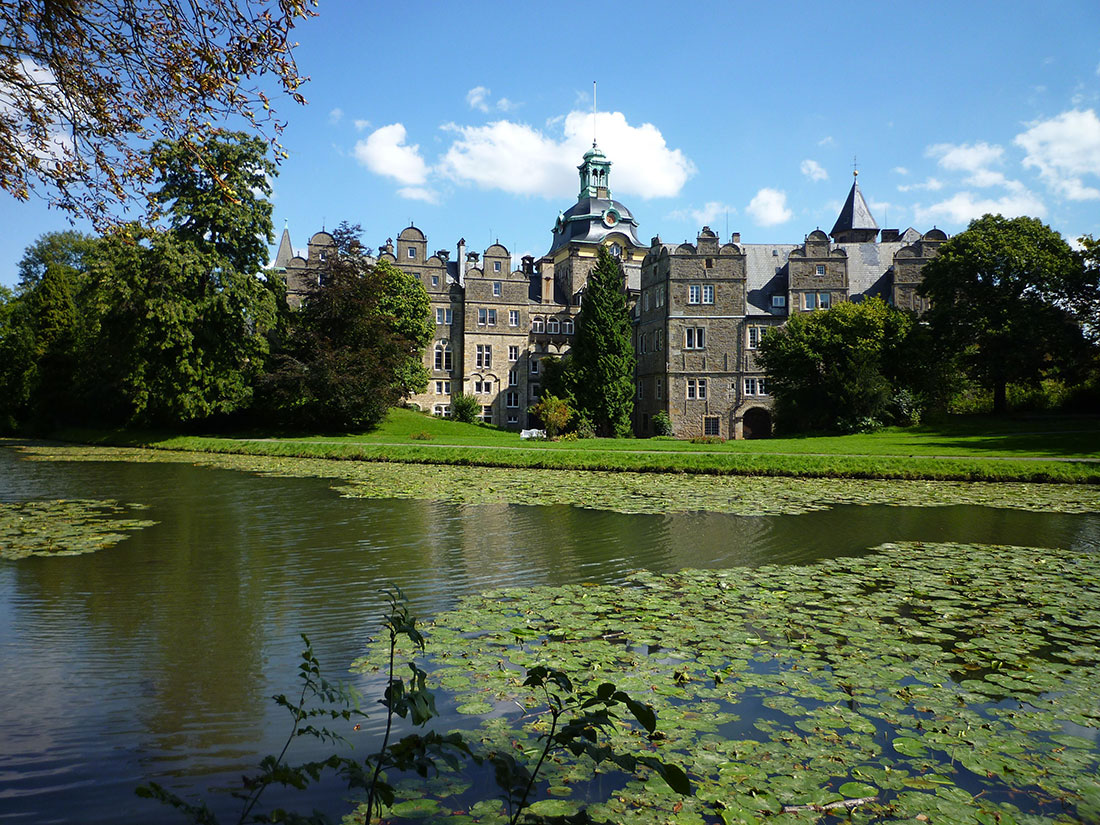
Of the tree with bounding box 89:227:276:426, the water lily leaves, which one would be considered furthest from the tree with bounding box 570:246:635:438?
the water lily leaves

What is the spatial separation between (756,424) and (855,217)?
2035 centimetres

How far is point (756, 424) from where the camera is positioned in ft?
161

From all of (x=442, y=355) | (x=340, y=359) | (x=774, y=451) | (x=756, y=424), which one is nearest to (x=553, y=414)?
(x=340, y=359)

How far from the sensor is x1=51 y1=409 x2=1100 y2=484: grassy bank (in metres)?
20.9

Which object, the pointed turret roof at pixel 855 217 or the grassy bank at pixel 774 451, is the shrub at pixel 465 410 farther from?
the pointed turret roof at pixel 855 217

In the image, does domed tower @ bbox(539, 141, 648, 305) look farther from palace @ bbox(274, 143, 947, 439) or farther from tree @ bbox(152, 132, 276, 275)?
tree @ bbox(152, 132, 276, 275)

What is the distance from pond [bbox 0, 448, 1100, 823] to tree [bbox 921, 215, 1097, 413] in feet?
88.0

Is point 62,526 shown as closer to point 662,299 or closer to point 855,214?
point 662,299

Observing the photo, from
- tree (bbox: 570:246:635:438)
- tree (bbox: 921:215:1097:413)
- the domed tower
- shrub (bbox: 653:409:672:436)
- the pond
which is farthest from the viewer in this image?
the domed tower

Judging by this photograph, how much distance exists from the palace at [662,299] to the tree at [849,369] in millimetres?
3035

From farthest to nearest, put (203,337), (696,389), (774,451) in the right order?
(696,389)
(203,337)
(774,451)

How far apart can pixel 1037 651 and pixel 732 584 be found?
3.01 metres

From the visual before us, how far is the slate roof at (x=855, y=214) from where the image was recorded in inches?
2255

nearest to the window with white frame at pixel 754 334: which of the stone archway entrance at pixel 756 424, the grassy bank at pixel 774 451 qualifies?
the stone archway entrance at pixel 756 424
